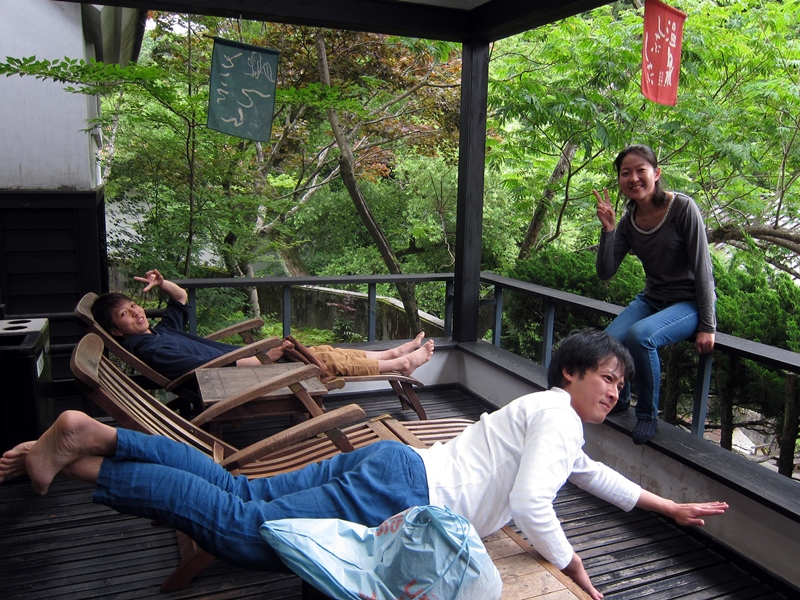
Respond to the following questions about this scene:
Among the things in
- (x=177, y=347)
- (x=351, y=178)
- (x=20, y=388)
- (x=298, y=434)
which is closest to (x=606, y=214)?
(x=298, y=434)

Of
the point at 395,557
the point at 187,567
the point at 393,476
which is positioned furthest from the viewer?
the point at 187,567

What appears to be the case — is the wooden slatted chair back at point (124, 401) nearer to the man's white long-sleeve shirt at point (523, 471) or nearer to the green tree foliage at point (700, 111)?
the man's white long-sleeve shirt at point (523, 471)

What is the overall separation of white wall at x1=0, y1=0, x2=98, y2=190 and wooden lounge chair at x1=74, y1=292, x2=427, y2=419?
1.86 m

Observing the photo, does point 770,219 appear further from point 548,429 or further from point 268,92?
point 548,429

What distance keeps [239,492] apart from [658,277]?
6.93ft

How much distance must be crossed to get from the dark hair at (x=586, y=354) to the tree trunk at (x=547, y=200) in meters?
5.06

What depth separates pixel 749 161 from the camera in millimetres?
5727

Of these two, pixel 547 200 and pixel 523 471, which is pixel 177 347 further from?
pixel 547 200

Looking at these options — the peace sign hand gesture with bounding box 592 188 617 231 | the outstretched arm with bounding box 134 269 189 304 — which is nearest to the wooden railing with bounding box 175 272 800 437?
the outstretched arm with bounding box 134 269 189 304

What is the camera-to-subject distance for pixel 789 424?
308 centimetres

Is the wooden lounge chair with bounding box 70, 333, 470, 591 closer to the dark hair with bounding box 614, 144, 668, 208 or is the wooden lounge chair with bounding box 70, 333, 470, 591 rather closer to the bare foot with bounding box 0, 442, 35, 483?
the bare foot with bounding box 0, 442, 35, 483

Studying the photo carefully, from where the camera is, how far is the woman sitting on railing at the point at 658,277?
8.85ft

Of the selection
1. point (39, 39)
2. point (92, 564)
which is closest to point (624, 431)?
point (92, 564)

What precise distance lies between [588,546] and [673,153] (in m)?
4.69
